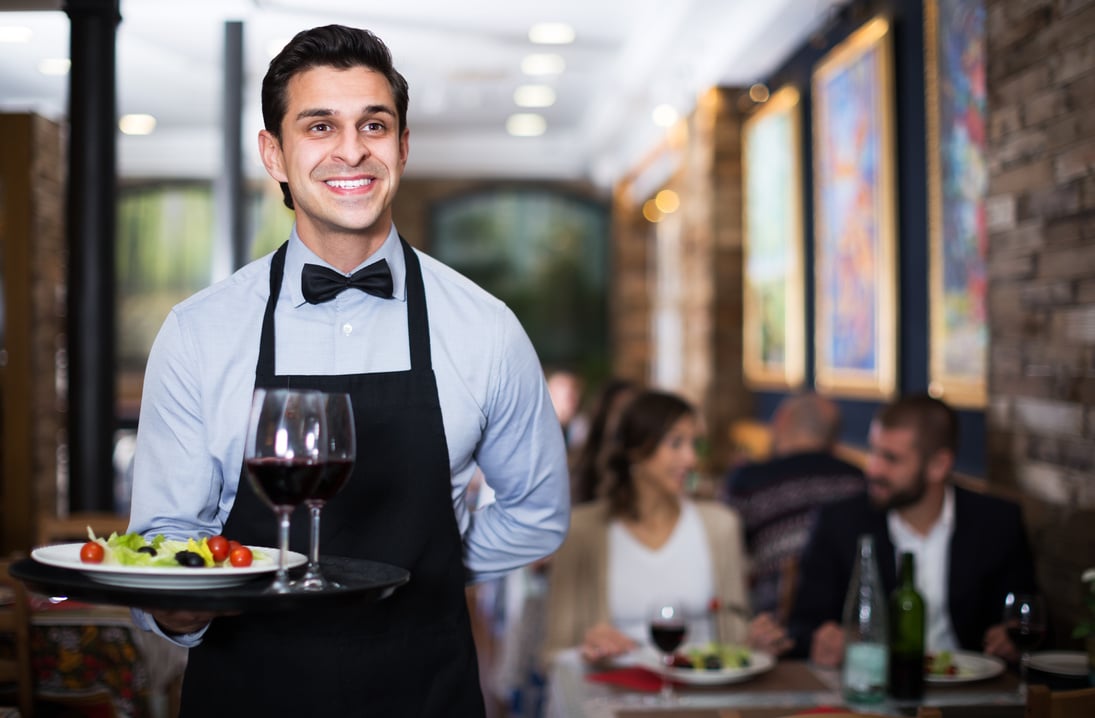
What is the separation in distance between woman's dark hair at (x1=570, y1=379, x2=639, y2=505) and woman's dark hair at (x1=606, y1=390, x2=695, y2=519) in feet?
0.82

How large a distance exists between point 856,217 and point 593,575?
2.82 metres

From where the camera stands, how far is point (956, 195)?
4.20 metres

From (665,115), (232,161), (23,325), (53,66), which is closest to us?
(23,325)

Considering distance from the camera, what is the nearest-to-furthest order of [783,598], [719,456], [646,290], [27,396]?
[783,598], [27,396], [719,456], [646,290]

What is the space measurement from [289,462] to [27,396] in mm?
4764

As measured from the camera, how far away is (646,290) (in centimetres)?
1243

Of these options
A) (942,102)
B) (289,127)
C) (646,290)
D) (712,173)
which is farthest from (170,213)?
(289,127)

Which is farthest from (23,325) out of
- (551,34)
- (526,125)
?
(526,125)

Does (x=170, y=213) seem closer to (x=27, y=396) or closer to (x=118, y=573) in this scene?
(x=27, y=396)

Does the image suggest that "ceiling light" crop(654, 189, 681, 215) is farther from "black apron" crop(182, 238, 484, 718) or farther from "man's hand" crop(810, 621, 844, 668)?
"black apron" crop(182, 238, 484, 718)

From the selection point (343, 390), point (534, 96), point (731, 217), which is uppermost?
point (534, 96)

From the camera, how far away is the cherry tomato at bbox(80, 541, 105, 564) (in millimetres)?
1242

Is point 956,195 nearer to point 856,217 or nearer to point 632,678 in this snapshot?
point 856,217

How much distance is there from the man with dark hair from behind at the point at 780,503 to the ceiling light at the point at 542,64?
15.9 ft
